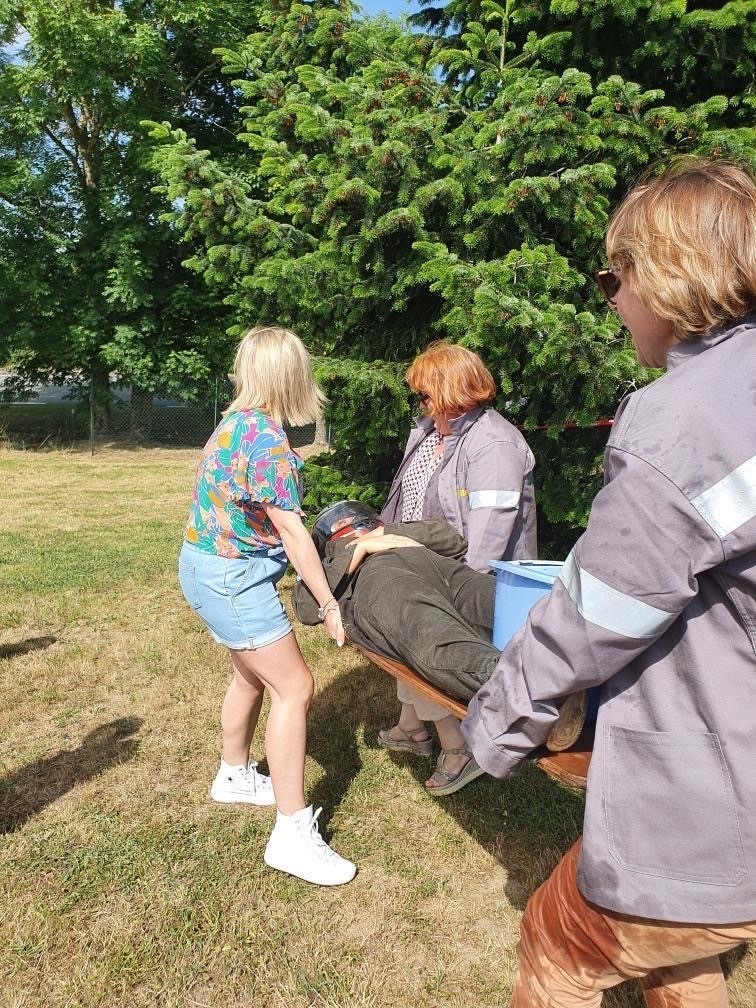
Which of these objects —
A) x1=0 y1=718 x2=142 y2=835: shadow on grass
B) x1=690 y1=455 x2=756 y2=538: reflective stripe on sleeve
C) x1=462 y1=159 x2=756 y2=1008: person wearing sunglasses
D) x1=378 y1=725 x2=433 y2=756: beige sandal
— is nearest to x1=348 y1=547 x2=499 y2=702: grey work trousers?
x1=462 y1=159 x2=756 y2=1008: person wearing sunglasses

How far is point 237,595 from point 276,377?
0.80 metres

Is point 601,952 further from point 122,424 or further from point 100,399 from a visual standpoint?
point 122,424

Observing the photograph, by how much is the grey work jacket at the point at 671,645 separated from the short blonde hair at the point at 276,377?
1580mm

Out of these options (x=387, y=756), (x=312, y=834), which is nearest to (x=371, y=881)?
(x=312, y=834)

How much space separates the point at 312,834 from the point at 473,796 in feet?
2.93

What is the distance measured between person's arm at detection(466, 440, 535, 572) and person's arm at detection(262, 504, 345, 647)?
2.40 ft

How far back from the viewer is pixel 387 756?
3875 millimetres

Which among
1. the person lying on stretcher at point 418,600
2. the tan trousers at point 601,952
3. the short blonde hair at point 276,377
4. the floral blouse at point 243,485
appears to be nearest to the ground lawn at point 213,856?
the person lying on stretcher at point 418,600

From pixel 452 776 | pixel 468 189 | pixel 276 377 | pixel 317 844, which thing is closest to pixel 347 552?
pixel 276 377

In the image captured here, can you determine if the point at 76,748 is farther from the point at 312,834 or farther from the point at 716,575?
the point at 716,575

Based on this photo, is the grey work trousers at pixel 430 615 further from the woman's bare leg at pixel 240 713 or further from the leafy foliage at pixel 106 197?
the leafy foliage at pixel 106 197

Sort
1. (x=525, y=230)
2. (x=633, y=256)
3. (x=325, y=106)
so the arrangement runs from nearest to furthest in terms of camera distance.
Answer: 1. (x=633, y=256)
2. (x=525, y=230)
3. (x=325, y=106)

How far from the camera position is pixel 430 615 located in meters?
2.49

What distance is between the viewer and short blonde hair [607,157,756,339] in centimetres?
132
